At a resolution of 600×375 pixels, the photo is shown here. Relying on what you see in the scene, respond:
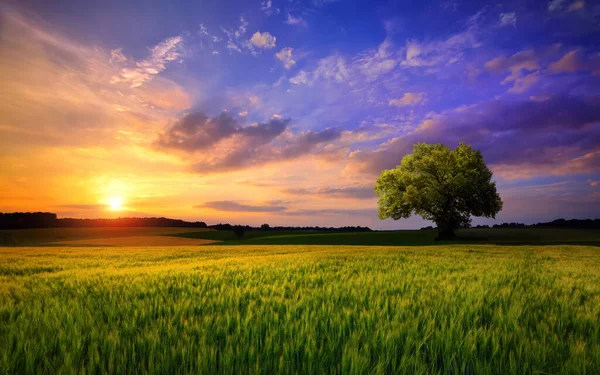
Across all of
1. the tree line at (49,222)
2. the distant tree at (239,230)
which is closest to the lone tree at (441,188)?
the distant tree at (239,230)

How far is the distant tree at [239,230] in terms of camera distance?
8459cm

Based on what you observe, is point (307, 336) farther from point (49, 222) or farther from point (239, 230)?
point (49, 222)

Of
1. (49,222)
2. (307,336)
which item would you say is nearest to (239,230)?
(49,222)

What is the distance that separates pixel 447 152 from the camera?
48219 mm

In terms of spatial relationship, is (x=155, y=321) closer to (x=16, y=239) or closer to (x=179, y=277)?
(x=179, y=277)

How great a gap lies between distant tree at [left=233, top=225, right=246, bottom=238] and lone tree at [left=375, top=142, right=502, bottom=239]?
4631 centimetres

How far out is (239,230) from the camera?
304ft

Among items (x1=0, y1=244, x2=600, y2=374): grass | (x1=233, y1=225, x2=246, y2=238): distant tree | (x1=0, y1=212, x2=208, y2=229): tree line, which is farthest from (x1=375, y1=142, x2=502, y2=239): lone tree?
(x1=0, y1=212, x2=208, y2=229): tree line

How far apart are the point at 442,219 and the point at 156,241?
51419 mm

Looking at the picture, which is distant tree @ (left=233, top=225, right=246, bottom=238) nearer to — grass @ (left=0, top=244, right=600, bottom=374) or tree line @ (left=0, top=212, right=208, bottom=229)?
tree line @ (left=0, top=212, right=208, bottom=229)

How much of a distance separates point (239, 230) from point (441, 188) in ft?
204

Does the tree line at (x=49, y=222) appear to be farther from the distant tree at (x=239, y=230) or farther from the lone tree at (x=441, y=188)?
the lone tree at (x=441, y=188)

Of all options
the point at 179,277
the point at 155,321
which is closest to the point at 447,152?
the point at 179,277

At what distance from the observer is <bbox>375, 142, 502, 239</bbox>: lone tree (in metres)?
45.6
